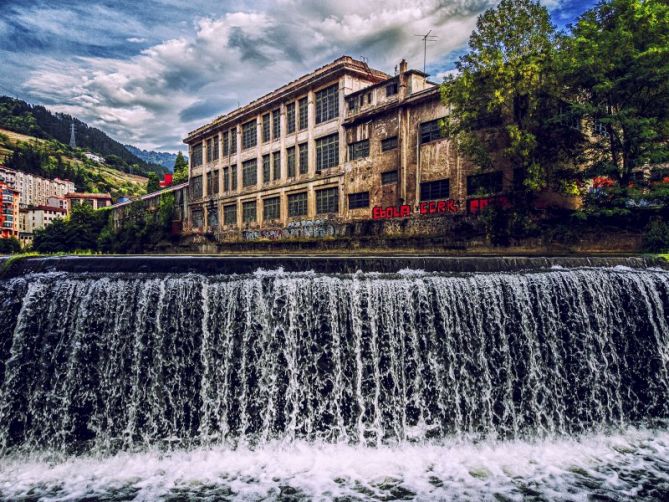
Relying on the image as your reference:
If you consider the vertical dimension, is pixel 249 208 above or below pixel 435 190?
above

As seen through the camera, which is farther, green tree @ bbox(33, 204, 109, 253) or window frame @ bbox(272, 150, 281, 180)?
→ green tree @ bbox(33, 204, 109, 253)

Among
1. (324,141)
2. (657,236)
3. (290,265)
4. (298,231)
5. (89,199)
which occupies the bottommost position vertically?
(290,265)

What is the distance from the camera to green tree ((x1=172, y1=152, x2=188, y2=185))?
175 ft

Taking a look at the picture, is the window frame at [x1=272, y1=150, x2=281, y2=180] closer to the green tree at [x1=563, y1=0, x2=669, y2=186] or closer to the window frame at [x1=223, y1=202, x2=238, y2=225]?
the window frame at [x1=223, y1=202, x2=238, y2=225]

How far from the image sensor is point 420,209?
20.8m

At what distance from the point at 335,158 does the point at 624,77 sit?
Answer: 15326 millimetres

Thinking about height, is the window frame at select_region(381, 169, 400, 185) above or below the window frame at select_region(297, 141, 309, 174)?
below

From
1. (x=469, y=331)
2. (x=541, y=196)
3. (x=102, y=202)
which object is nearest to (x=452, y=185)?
(x=541, y=196)

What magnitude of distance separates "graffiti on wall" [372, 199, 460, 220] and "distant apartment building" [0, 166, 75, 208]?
295 ft

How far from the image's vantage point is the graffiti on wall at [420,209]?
19.5 metres

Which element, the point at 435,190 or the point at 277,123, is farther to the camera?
the point at 277,123

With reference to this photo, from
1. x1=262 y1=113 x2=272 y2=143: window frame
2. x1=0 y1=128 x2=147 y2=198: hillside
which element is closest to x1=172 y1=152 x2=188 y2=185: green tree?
x1=262 y1=113 x2=272 y2=143: window frame

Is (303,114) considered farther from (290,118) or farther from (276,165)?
(276,165)

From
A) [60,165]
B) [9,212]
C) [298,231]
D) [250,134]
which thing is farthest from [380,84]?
[60,165]
